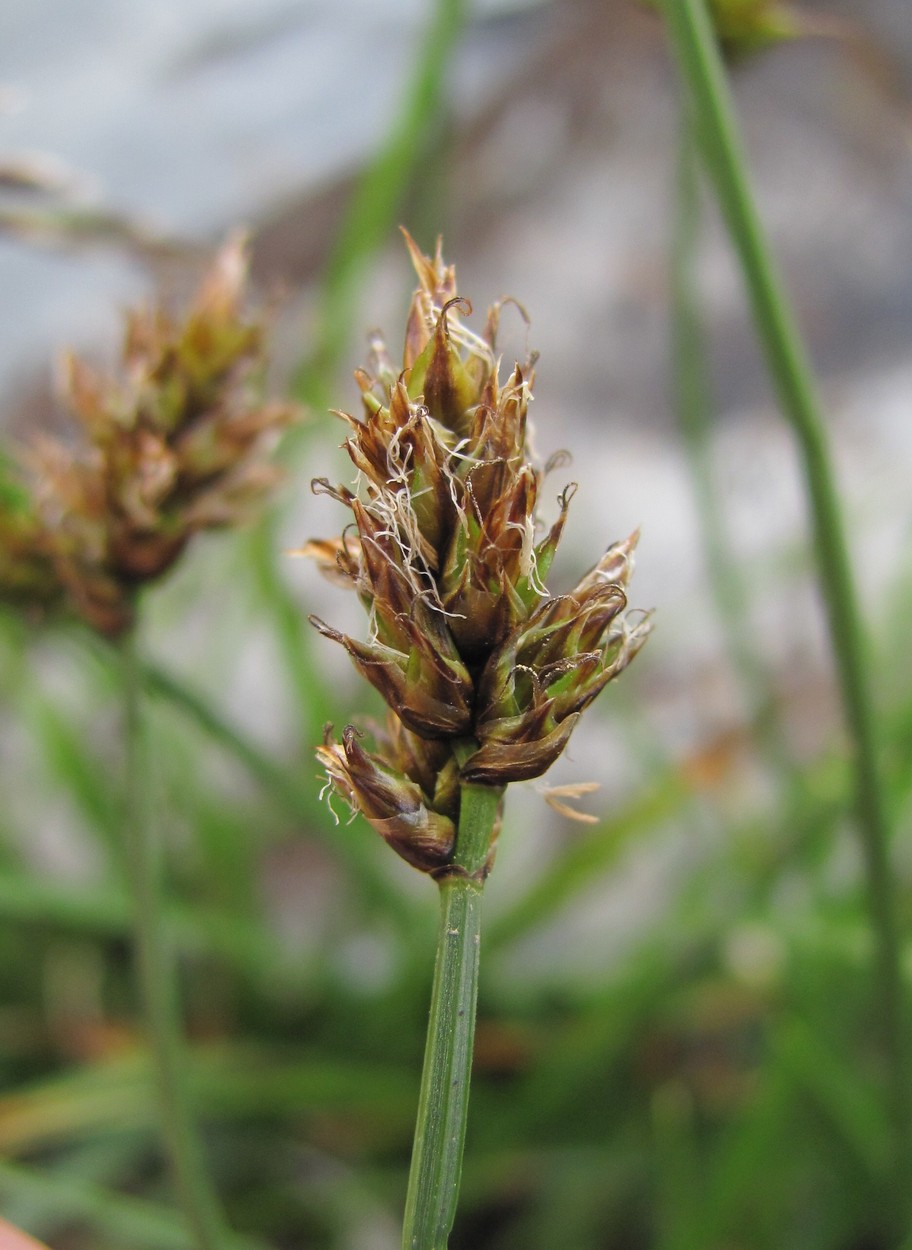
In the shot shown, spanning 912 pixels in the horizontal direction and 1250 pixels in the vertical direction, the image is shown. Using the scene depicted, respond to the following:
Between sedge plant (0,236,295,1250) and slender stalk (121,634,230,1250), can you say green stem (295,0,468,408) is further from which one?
slender stalk (121,634,230,1250)

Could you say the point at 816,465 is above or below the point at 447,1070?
above

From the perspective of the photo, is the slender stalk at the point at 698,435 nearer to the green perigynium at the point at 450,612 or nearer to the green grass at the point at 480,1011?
the green grass at the point at 480,1011

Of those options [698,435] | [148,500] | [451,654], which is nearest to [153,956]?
[148,500]

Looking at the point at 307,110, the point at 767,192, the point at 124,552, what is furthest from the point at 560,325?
the point at 124,552

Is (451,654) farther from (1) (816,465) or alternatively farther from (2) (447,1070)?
(1) (816,465)

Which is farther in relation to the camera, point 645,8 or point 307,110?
point 307,110

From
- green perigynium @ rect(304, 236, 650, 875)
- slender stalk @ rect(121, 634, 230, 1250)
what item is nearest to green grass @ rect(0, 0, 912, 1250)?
slender stalk @ rect(121, 634, 230, 1250)

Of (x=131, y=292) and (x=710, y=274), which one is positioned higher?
(x=710, y=274)

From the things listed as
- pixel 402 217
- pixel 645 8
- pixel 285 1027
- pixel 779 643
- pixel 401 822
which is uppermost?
pixel 402 217

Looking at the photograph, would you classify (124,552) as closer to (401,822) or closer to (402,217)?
(401,822)
